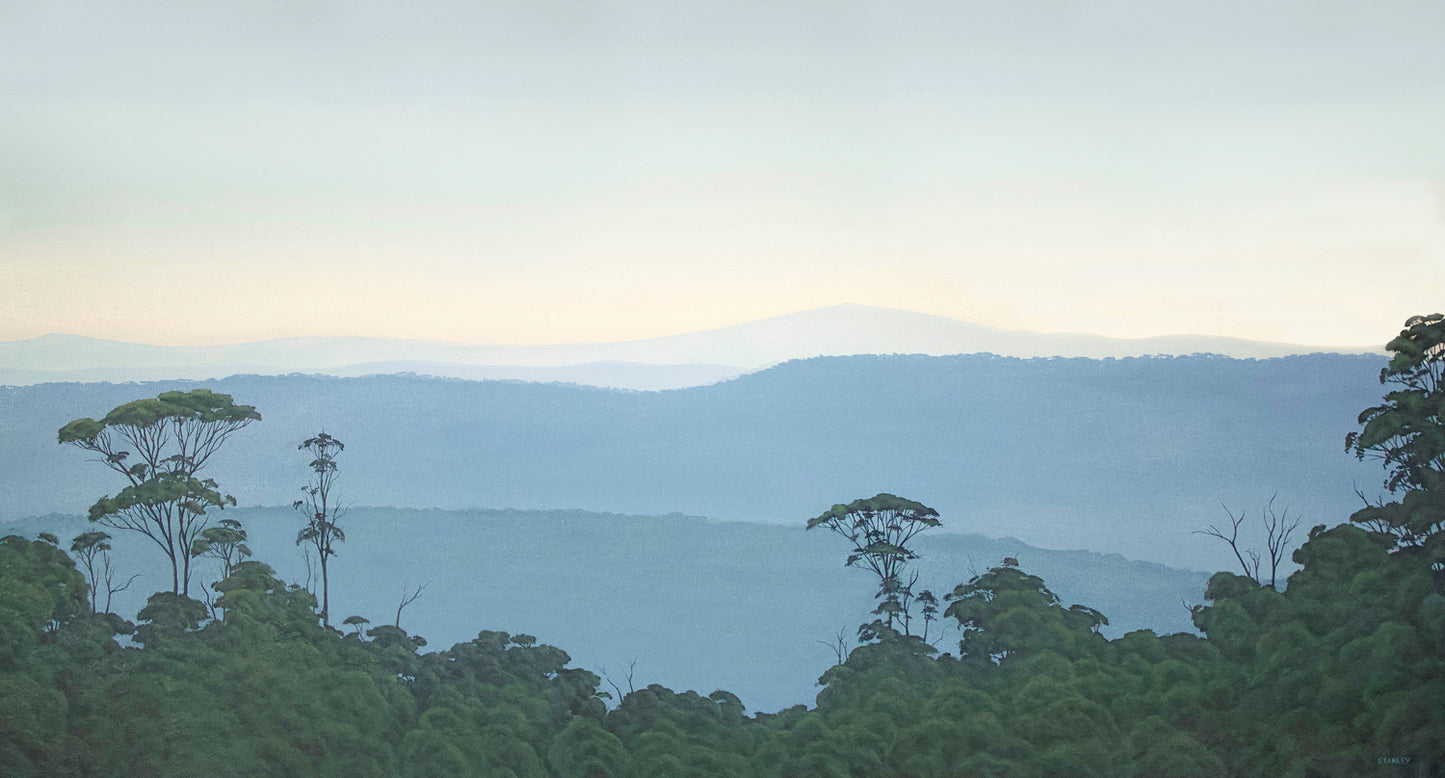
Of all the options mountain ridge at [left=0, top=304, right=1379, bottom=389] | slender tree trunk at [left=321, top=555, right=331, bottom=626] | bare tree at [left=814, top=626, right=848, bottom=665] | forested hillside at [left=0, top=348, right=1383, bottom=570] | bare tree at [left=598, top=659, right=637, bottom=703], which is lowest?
bare tree at [left=598, top=659, right=637, bottom=703]

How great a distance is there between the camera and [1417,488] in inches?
343

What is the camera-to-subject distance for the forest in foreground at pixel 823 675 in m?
7.47

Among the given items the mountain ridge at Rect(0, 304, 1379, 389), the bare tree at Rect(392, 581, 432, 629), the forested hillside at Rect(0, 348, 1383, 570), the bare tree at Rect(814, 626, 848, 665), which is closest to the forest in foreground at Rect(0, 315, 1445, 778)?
the bare tree at Rect(814, 626, 848, 665)

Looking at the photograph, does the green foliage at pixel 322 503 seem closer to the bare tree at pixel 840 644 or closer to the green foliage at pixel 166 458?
the green foliage at pixel 166 458

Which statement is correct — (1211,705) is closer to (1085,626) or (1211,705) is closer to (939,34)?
(1085,626)

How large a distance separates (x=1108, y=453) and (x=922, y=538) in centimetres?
185

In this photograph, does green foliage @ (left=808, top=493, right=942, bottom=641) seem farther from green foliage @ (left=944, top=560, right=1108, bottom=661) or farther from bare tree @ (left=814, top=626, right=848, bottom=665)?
green foliage @ (left=944, top=560, right=1108, bottom=661)

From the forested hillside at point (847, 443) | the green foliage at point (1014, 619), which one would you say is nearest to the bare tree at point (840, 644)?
the green foliage at point (1014, 619)

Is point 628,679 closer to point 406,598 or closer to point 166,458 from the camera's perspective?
point 406,598

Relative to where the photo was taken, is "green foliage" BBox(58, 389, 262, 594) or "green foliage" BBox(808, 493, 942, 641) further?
"green foliage" BBox(58, 389, 262, 594)

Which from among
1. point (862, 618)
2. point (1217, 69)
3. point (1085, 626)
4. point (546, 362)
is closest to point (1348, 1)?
point (1217, 69)

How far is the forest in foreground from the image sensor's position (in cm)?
747

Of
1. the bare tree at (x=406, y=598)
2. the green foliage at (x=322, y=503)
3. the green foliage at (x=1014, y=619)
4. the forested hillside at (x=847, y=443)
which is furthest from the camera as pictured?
the green foliage at (x=322, y=503)

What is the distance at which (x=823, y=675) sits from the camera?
9.15 m
